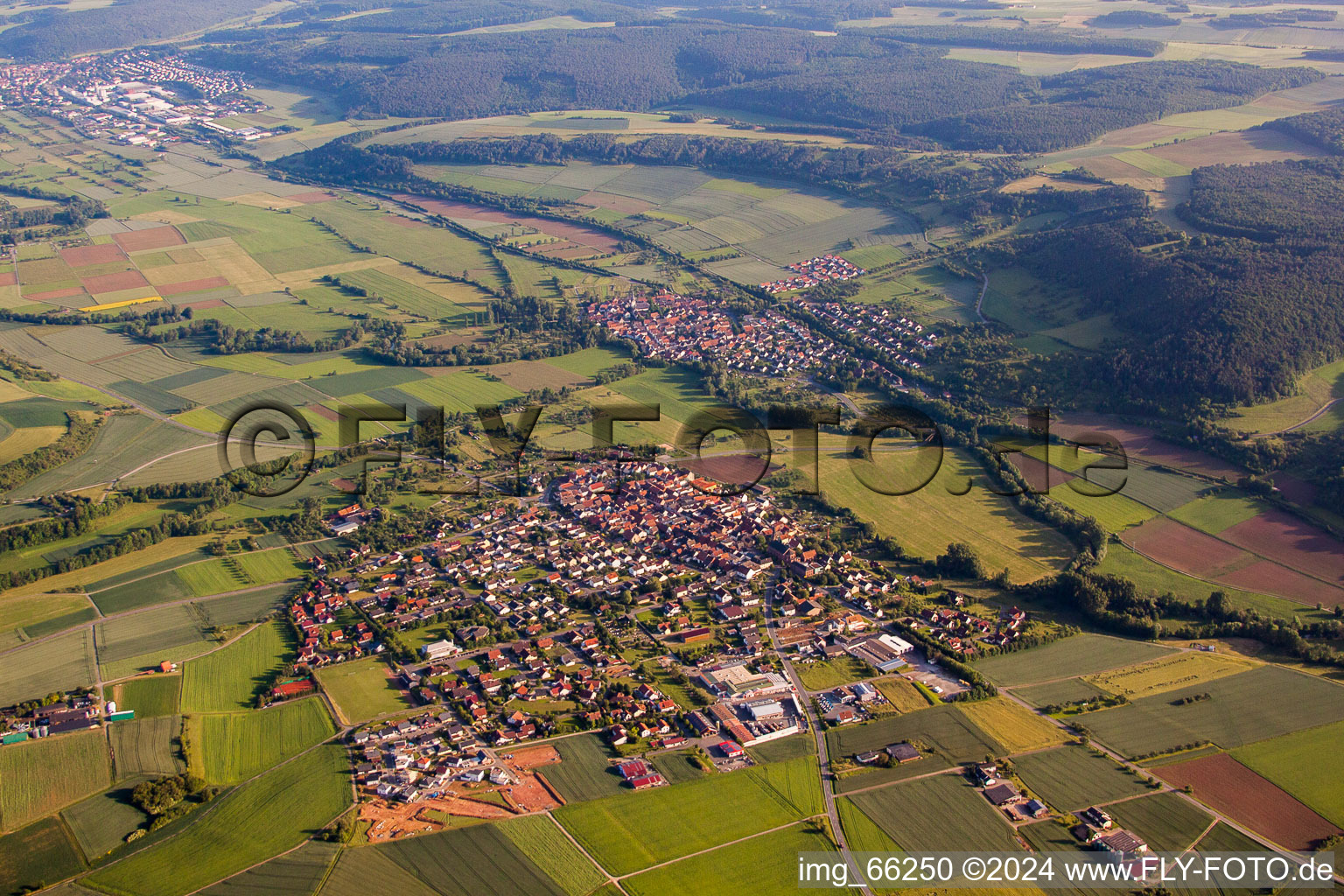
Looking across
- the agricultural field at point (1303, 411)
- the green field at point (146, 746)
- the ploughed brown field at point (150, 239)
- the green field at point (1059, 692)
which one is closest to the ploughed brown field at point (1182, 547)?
the green field at point (1059, 692)

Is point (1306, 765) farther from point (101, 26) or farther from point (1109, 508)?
point (101, 26)

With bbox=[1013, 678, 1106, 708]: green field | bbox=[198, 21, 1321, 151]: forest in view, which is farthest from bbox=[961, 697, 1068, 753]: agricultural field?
bbox=[198, 21, 1321, 151]: forest

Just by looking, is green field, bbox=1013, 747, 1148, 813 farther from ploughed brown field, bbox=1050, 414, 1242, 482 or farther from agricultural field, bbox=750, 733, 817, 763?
ploughed brown field, bbox=1050, 414, 1242, 482

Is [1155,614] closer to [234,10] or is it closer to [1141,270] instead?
[1141,270]

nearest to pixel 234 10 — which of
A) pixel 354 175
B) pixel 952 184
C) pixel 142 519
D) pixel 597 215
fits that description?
pixel 354 175

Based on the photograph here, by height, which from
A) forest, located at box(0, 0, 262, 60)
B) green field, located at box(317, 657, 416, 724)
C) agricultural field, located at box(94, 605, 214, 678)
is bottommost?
green field, located at box(317, 657, 416, 724)
